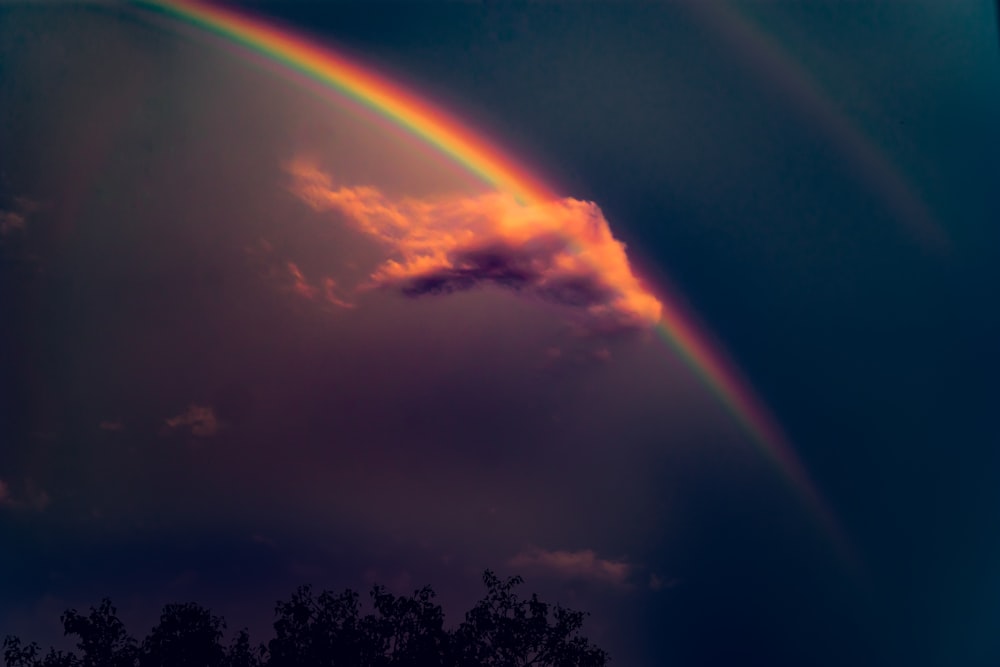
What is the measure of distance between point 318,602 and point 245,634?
274cm

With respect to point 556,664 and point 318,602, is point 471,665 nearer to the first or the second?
point 556,664

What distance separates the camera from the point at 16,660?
25.3 metres

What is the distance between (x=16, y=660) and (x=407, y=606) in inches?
491

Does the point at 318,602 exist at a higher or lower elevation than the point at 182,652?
higher

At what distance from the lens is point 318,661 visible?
82.9 ft

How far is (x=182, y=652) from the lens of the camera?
82.7ft

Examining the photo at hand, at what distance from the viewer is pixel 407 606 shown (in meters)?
26.0

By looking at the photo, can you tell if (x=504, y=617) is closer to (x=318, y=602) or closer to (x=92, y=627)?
(x=318, y=602)

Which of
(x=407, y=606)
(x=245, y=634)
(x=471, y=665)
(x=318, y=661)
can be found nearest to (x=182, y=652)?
(x=245, y=634)

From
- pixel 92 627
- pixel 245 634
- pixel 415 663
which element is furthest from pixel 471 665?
pixel 92 627

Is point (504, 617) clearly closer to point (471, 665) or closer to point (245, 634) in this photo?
point (471, 665)

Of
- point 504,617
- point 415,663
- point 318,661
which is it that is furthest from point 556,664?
point 318,661

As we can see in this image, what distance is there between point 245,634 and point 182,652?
6.59 ft

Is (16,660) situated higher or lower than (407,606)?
lower
